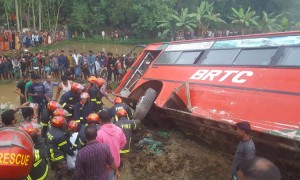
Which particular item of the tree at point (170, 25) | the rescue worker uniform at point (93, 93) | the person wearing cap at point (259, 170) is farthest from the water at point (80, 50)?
the person wearing cap at point (259, 170)

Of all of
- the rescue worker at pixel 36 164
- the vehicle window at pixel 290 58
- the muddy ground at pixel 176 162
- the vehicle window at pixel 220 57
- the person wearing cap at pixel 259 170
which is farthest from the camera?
the vehicle window at pixel 220 57

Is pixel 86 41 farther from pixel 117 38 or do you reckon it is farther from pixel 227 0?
pixel 227 0

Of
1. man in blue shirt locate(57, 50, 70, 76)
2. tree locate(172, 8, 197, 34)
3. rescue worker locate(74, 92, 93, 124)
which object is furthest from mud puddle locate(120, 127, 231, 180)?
tree locate(172, 8, 197, 34)

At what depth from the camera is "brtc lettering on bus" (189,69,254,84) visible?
217 inches

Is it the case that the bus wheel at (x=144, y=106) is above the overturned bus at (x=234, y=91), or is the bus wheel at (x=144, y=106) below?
below

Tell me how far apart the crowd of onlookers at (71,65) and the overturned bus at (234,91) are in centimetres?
765

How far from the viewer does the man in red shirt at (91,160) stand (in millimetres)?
3535

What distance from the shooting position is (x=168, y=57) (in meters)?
7.96

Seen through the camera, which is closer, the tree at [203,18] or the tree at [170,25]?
the tree at [203,18]

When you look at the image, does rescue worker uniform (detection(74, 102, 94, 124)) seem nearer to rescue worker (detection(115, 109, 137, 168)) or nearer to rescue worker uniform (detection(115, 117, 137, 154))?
rescue worker (detection(115, 109, 137, 168))

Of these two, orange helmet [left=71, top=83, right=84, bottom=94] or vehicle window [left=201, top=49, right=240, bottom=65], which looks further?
orange helmet [left=71, top=83, right=84, bottom=94]

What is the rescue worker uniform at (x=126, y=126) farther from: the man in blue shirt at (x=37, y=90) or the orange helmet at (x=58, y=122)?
the man in blue shirt at (x=37, y=90)

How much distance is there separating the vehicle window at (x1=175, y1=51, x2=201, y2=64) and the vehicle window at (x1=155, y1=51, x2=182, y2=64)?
175mm

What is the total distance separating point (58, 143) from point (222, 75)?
10.3ft
